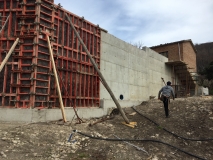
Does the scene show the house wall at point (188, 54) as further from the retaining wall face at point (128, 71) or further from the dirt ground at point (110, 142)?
the dirt ground at point (110, 142)

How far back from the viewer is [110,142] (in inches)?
274

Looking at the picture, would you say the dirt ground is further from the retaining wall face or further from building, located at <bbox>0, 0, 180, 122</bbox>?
the retaining wall face

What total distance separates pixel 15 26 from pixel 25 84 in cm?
254

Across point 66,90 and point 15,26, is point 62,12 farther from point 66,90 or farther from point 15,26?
point 66,90

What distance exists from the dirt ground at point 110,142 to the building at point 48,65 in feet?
3.01

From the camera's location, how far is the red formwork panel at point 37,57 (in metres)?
8.56

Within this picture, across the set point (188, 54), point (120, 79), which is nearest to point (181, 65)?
point (188, 54)

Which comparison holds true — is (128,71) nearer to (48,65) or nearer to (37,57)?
(48,65)

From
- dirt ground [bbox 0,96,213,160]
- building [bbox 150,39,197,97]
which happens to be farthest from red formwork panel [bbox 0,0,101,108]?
building [bbox 150,39,197,97]

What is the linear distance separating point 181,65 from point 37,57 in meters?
15.1

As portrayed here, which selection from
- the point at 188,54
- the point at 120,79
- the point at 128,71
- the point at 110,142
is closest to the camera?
the point at 110,142

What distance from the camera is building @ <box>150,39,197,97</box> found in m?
20.3

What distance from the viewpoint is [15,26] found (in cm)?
905

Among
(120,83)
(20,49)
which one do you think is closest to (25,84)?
(20,49)
